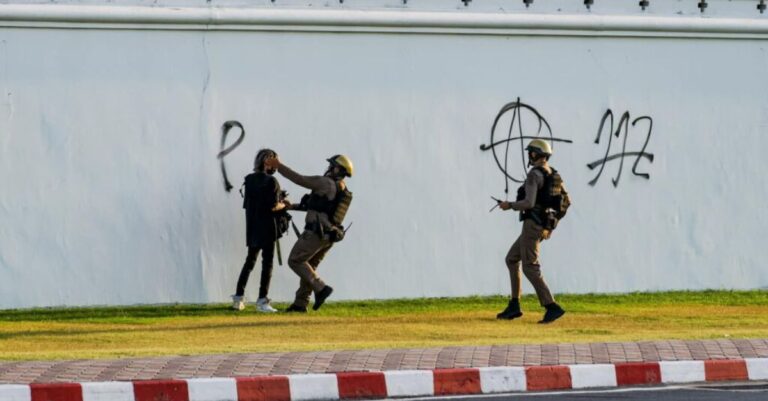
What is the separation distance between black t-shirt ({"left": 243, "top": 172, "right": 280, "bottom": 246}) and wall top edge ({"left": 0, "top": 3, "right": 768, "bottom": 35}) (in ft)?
5.18

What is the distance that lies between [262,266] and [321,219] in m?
0.92

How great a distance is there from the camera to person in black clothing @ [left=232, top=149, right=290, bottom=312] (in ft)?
54.8

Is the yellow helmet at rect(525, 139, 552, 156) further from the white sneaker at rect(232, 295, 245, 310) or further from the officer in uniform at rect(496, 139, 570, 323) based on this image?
the white sneaker at rect(232, 295, 245, 310)

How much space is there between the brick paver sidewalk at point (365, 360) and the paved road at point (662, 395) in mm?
589

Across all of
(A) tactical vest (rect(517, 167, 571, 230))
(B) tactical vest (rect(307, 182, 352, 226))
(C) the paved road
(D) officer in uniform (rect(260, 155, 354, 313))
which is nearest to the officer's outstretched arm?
(D) officer in uniform (rect(260, 155, 354, 313))

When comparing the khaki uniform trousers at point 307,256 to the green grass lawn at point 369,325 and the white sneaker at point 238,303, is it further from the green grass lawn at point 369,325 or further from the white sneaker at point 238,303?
the white sneaker at point 238,303

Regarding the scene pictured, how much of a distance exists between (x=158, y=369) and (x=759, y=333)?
5.21 metres

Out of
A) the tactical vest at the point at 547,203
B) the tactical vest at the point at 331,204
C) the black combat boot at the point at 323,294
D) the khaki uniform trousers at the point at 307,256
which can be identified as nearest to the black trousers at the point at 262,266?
the khaki uniform trousers at the point at 307,256

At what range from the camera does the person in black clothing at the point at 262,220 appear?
1670 centimetres

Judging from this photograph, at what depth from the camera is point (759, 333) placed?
14.4 m

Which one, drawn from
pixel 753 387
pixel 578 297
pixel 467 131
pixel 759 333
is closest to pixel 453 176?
pixel 467 131

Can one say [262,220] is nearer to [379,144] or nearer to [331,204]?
[331,204]

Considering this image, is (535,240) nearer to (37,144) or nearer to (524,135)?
(524,135)

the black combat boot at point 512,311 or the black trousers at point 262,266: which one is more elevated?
the black trousers at point 262,266
